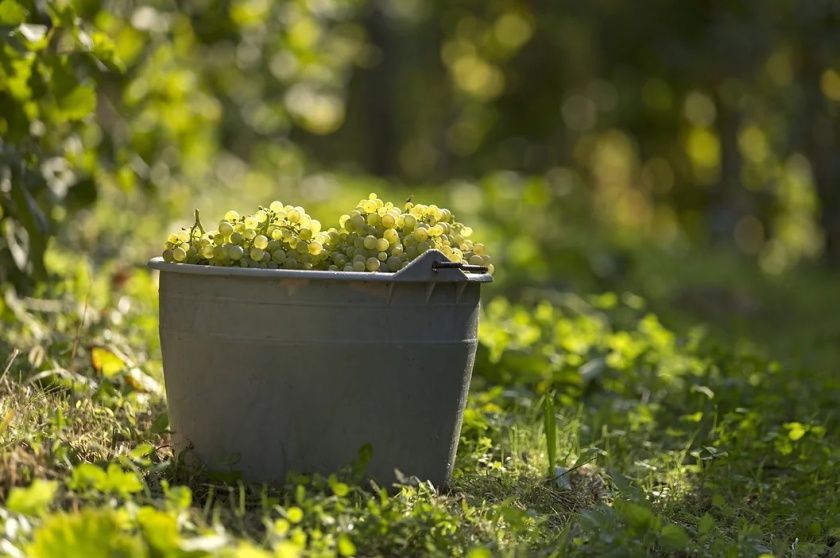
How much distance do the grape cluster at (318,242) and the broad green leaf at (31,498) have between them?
0.97 metres

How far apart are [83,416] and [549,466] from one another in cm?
150

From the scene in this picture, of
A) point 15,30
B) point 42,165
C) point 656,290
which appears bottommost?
point 656,290

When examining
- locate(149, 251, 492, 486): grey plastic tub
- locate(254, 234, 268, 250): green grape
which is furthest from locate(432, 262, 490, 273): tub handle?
locate(254, 234, 268, 250): green grape

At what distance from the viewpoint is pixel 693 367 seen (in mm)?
5836

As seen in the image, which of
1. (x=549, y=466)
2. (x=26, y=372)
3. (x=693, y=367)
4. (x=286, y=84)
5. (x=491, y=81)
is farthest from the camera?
(x=491, y=81)

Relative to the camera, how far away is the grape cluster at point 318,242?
3607 millimetres

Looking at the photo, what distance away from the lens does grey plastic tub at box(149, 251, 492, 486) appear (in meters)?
3.45

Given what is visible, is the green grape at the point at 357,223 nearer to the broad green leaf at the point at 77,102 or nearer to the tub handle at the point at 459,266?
the tub handle at the point at 459,266

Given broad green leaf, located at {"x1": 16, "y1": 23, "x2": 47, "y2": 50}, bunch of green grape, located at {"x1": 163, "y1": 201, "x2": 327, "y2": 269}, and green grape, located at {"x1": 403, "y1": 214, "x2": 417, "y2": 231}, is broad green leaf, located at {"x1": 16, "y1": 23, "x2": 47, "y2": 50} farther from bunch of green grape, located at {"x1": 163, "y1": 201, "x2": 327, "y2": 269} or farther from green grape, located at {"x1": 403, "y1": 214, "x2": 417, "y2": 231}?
green grape, located at {"x1": 403, "y1": 214, "x2": 417, "y2": 231}

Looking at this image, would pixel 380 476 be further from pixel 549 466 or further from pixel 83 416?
pixel 83 416

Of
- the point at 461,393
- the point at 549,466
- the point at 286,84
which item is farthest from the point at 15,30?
the point at 286,84

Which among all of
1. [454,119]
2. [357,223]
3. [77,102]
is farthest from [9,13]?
[454,119]

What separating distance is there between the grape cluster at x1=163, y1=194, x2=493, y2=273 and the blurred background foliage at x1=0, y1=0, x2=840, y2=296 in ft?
4.02

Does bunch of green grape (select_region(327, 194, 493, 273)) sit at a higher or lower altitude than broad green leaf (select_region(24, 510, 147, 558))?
higher
